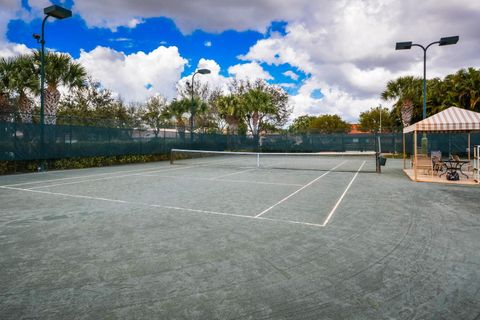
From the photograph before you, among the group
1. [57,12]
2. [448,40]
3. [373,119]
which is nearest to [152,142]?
[57,12]

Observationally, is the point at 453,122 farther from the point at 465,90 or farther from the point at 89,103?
the point at 89,103

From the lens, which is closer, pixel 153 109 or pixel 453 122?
pixel 453 122

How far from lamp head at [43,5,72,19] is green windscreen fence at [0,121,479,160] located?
18.8ft

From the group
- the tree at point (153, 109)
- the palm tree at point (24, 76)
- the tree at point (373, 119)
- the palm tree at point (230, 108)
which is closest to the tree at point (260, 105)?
the palm tree at point (230, 108)

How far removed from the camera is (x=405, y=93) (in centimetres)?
3244

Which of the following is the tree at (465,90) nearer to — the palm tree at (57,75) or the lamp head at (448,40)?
the lamp head at (448,40)

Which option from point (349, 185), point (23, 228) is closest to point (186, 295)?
point (23, 228)

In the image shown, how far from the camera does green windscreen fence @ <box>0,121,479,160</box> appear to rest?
1622 cm

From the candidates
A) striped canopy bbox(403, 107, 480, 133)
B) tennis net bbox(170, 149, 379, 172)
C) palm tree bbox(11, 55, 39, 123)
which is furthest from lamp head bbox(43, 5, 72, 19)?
striped canopy bbox(403, 107, 480, 133)

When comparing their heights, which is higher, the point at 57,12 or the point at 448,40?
the point at 57,12

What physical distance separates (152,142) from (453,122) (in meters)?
20.0

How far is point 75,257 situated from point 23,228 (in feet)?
7.50

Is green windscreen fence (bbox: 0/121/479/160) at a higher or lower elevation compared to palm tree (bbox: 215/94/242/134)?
lower

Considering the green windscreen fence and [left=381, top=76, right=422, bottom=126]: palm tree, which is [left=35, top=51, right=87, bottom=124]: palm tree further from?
[left=381, top=76, right=422, bottom=126]: palm tree
